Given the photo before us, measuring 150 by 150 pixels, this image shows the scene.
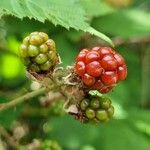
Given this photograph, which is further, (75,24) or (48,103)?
(48,103)

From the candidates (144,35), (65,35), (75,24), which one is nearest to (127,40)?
(144,35)

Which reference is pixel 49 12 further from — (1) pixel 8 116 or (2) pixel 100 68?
(1) pixel 8 116

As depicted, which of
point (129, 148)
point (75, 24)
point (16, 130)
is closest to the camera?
point (75, 24)

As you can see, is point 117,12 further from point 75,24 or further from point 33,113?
point 75,24

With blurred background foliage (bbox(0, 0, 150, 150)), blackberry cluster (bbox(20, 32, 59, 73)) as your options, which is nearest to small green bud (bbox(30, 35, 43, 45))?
blackberry cluster (bbox(20, 32, 59, 73))

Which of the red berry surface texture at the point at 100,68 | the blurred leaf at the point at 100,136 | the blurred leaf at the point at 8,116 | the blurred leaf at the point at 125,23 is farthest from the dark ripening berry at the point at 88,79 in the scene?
the blurred leaf at the point at 125,23

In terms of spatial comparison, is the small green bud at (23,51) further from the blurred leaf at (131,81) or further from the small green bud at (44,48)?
the blurred leaf at (131,81)
